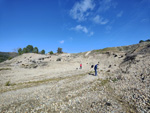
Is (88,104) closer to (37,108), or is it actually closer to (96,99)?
(96,99)

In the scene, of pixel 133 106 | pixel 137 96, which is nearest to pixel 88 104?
pixel 133 106

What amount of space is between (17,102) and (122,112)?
1066cm

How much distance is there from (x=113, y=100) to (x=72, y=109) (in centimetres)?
442

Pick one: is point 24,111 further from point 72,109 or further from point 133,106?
point 133,106

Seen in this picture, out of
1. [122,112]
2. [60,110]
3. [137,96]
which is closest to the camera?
[122,112]

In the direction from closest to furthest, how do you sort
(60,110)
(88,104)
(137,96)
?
1. (60,110)
2. (88,104)
3. (137,96)

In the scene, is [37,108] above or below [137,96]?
below

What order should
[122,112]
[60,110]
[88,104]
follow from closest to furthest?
[122,112] < [60,110] < [88,104]

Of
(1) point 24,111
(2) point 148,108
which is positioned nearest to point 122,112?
(2) point 148,108

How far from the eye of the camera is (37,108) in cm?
709

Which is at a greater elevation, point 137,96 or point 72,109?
point 137,96

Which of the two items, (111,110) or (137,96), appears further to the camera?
(137,96)

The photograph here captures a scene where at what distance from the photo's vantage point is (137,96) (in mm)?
8031

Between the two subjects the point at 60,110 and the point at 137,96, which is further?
the point at 137,96
